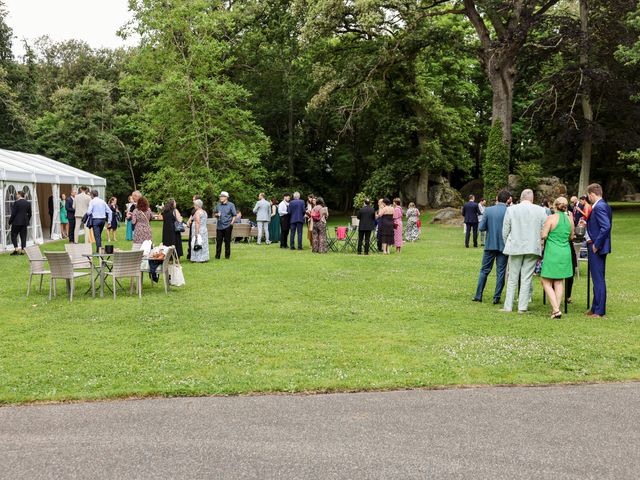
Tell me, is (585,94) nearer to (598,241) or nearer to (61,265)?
(598,241)

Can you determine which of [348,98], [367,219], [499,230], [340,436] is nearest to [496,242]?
[499,230]

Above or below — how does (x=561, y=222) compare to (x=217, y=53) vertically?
below

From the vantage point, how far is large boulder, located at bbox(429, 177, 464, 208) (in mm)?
43750

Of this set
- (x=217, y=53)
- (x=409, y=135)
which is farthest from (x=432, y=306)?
(x=409, y=135)

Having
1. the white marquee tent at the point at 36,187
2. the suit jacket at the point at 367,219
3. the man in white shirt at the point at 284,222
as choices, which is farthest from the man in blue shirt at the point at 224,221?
the white marquee tent at the point at 36,187

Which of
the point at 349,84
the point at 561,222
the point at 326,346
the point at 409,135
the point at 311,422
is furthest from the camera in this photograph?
the point at 409,135

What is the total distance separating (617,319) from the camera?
9516mm

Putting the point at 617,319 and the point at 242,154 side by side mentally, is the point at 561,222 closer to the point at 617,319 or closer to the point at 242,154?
the point at 617,319

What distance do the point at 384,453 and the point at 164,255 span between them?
27.3 feet

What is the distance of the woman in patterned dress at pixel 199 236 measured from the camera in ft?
52.5

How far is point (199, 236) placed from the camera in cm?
1628

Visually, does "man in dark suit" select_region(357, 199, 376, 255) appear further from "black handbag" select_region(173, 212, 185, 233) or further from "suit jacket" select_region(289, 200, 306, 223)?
"black handbag" select_region(173, 212, 185, 233)

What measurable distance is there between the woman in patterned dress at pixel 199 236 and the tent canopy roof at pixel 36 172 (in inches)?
295

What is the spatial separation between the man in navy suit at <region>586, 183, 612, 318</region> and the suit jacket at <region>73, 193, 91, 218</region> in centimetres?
1667
